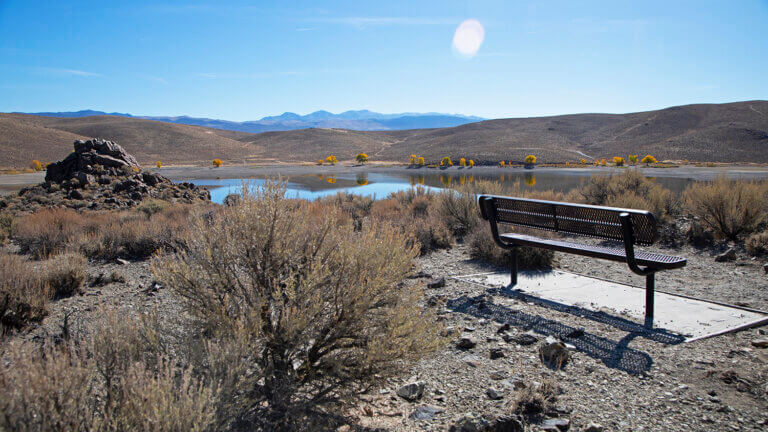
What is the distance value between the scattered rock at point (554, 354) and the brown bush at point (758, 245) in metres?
4.88

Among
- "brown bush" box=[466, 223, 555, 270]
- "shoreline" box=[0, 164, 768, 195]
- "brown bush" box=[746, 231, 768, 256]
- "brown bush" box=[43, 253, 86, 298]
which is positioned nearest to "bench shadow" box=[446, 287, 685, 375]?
"brown bush" box=[466, 223, 555, 270]

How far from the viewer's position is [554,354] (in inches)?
136

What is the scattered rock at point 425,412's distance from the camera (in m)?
2.77

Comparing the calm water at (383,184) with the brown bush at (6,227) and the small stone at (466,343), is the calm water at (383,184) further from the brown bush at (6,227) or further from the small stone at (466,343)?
the small stone at (466,343)

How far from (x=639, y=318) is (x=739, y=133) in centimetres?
6630

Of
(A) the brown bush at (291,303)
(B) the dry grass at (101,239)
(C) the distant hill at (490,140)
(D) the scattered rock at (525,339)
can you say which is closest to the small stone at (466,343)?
(D) the scattered rock at (525,339)

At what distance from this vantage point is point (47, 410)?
1.64m

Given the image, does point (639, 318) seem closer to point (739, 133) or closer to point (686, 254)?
point (686, 254)

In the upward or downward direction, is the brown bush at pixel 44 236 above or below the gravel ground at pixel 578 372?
above

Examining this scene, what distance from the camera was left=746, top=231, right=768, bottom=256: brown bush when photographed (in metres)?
6.39

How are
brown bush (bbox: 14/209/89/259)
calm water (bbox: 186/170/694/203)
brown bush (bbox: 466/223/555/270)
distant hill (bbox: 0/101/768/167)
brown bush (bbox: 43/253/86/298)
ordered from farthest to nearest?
distant hill (bbox: 0/101/768/167)
calm water (bbox: 186/170/694/203)
brown bush (bbox: 14/209/89/259)
brown bush (bbox: 466/223/555/270)
brown bush (bbox: 43/253/86/298)

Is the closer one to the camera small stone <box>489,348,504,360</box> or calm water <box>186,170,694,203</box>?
small stone <box>489,348,504,360</box>

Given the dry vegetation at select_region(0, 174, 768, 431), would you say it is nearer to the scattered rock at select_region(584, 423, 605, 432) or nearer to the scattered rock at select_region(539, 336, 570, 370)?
the scattered rock at select_region(584, 423, 605, 432)

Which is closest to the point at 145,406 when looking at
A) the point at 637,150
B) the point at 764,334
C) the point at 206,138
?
the point at 764,334
